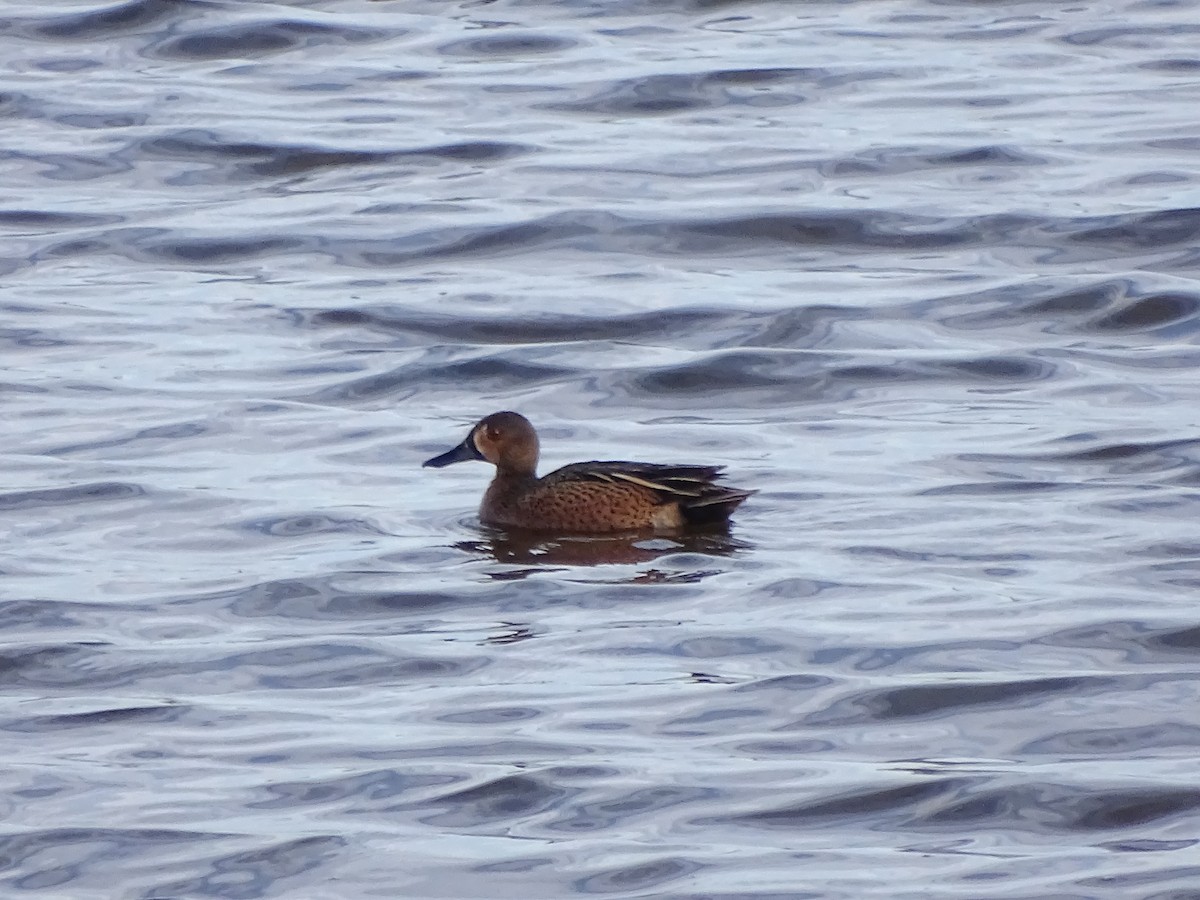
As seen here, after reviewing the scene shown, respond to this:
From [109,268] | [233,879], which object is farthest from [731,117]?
[233,879]

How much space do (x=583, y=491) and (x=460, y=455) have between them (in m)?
0.59

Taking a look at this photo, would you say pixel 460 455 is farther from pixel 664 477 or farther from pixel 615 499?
pixel 664 477

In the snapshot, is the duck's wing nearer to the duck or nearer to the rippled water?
the duck

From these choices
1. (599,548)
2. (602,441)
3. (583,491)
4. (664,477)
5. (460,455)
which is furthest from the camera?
(602,441)

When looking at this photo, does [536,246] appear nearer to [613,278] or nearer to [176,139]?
[613,278]

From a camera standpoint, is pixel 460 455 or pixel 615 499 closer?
pixel 615 499

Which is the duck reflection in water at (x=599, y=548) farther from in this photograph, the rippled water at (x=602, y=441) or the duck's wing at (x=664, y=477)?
the duck's wing at (x=664, y=477)

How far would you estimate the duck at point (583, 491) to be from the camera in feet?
30.6

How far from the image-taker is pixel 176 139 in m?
→ 16.6

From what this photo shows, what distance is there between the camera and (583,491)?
958 cm

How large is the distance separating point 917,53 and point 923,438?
8977mm

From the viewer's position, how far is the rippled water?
6.29 meters

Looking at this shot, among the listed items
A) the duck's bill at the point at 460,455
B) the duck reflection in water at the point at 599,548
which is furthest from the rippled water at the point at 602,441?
the duck's bill at the point at 460,455

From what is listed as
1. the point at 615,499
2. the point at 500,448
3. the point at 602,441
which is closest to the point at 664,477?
the point at 615,499
